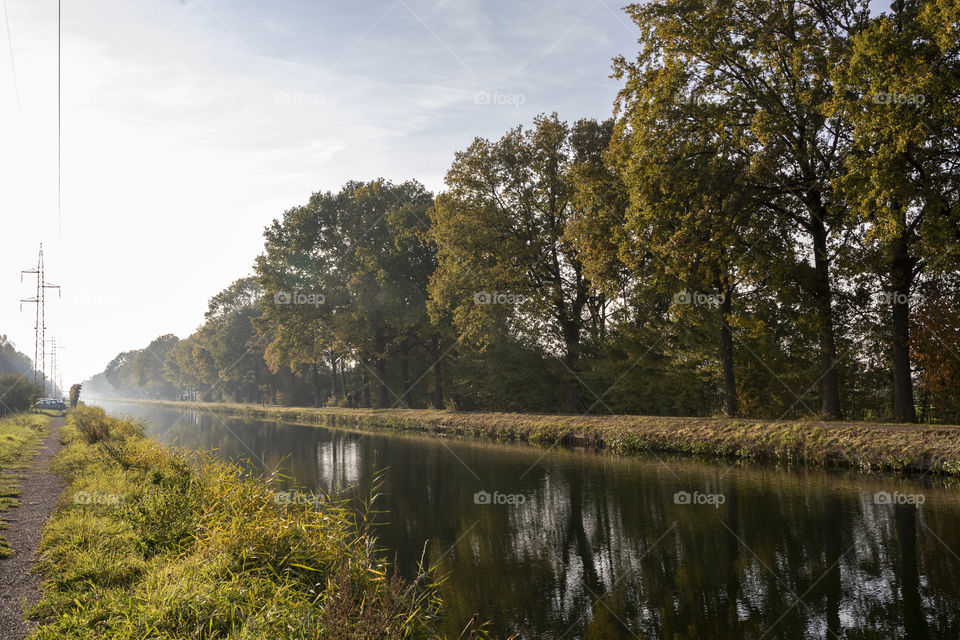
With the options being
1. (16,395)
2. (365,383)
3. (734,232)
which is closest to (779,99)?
(734,232)

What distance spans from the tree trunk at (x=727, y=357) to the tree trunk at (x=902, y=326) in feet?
18.0

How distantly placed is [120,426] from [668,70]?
26.4 meters

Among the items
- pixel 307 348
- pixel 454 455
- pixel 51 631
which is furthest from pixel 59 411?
pixel 51 631

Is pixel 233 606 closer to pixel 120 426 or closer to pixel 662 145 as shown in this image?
pixel 662 145
